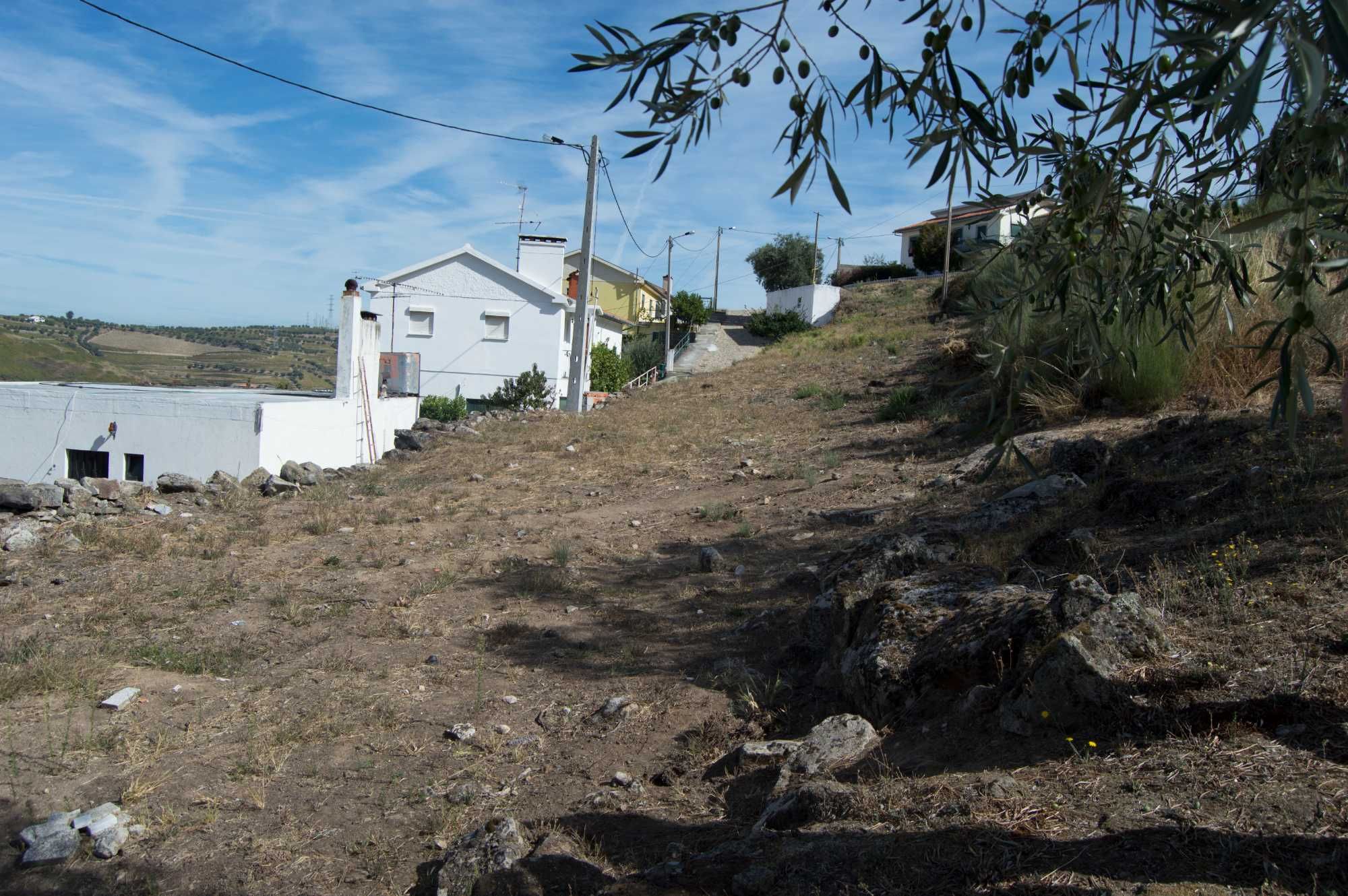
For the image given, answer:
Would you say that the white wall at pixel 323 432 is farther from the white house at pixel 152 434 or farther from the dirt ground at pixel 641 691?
the dirt ground at pixel 641 691

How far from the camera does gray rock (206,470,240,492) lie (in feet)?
40.9

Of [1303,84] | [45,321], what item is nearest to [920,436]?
[1303,84]

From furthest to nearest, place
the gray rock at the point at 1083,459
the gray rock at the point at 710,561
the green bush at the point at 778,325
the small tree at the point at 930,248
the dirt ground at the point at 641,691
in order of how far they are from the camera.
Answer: the small tree at the point at 930,248
the green bush at the point at 778,325
the gray rock at the point at 710,561
the gray rock at the point at 1083,459
the dirt ground at the point at 641,691

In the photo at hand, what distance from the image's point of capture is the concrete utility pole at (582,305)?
22.1 m

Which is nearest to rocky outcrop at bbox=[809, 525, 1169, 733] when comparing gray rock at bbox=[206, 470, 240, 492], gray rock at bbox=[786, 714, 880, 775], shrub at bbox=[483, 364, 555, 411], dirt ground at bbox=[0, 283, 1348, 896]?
dirt ground at bbox=[0, 283, 1348, 896]

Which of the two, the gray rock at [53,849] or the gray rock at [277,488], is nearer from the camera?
the gray rock at [53,849]

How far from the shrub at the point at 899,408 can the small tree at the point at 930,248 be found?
30.4 m

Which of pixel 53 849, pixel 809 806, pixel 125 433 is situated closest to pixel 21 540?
pixel 125 433

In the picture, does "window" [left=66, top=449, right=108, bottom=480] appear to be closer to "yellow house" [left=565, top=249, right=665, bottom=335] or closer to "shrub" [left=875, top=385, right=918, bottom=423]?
"shrub" [left=875, top=385, right=918, bottom=423]

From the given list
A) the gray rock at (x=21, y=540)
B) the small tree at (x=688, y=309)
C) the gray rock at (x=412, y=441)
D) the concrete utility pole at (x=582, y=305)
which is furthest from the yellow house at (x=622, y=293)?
the gray rock at (x=21, y=540)

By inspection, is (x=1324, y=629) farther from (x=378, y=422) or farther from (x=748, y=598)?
(x=378, y=422)

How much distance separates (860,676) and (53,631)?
18.5ft

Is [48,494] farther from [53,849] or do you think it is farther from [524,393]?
[524,393]

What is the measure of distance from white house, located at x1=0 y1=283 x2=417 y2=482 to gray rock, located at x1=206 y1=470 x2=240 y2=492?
0.46 meters
